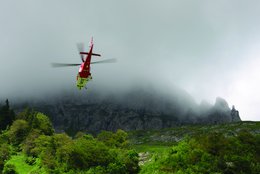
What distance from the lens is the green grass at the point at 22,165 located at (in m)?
122

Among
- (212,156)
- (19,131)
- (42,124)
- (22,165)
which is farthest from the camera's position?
(42,124)

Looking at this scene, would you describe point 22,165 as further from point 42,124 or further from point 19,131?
point 42,124

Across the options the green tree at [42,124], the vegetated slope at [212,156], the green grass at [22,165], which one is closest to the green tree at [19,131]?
the green tree at [42,124]

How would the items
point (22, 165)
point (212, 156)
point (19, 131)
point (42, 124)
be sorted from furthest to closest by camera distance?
point (42, 124) < point (19, 131) < point (22, 165) < point (212, 156)

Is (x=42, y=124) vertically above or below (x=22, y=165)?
above

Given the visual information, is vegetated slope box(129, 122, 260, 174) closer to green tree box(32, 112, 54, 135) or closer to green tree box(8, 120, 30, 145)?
green tree box(32, 112, 54, 135)

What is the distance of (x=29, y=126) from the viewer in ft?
558

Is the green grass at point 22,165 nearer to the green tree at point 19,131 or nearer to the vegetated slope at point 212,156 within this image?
the green tree at point 19,131

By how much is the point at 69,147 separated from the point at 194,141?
33949mm

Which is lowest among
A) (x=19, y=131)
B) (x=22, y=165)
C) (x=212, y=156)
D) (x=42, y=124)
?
(x=22, y=165)

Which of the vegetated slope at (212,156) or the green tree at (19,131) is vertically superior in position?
the green tree at (19,131)

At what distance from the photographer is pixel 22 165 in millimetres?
131000

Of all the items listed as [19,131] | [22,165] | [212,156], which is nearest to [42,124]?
[19,131]

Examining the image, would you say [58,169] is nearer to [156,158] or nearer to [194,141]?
[156,158]
